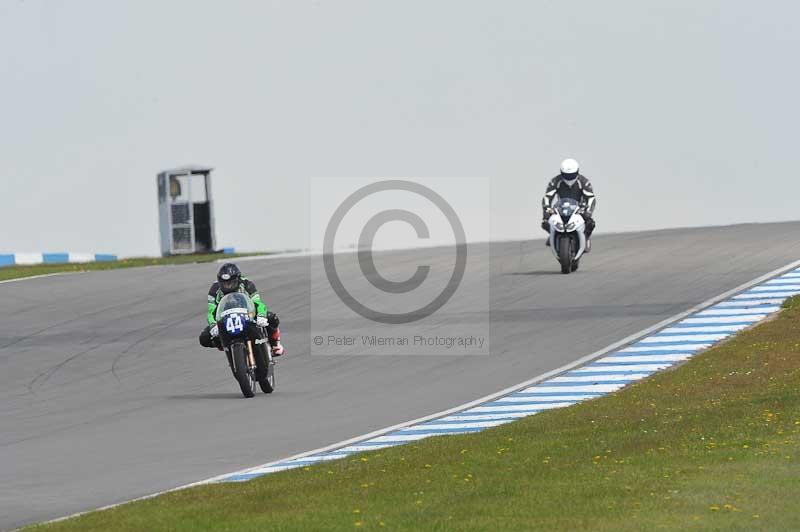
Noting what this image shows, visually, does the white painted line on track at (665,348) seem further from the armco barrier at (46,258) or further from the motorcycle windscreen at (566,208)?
the armco barrier at (46,258)

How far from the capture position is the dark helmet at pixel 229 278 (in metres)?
15.9

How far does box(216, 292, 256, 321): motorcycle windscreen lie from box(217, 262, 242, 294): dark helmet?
69mm

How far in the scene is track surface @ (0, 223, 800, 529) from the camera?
1236 centimetres

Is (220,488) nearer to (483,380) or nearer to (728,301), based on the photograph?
(483,380)

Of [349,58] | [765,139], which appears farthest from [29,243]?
[765,139]

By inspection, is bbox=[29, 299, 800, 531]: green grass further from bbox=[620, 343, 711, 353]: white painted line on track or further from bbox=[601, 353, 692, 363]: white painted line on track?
bbox=[620, 343, 711, 353]: white painted line on track

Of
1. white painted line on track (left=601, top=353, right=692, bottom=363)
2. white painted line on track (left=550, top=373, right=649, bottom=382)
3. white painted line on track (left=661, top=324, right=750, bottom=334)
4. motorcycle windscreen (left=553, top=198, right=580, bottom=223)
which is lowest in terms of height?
white painted line on track (left=550, top=373, right=649, bottom=382)

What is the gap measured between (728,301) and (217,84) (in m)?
16.1

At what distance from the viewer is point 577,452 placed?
10.6 metres

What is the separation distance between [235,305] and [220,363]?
3.55 m

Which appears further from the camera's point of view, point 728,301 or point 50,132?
point 50,132

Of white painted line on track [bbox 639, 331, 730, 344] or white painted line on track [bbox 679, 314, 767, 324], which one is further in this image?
white painted line on track [bbox 679, 314, 767, 324]

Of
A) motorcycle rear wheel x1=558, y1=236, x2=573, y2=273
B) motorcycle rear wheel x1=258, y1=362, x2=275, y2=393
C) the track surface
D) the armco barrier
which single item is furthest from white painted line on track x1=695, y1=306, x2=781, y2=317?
the armco barrier

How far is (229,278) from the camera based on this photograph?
626 inches
